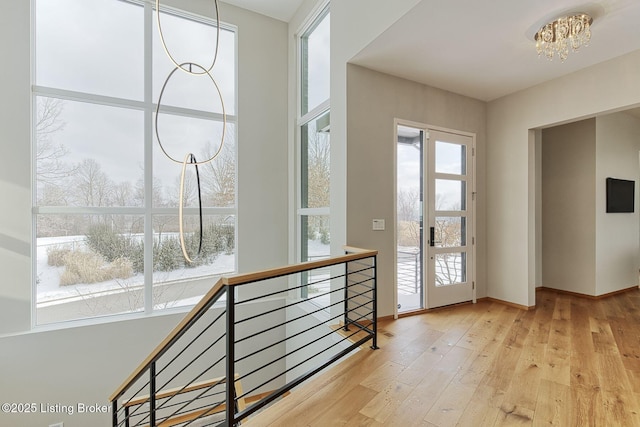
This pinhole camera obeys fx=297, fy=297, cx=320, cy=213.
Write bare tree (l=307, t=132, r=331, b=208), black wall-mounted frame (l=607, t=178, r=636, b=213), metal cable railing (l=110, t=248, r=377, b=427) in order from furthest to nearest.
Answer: black wall-mounted frame (l=607, t=178, r=636, b=213) < bare tree (l=307, t=132, r=331, b=208) < metal cable railing (l=110, t=248, r=377, b=427)

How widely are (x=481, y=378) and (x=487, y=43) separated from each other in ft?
9.57

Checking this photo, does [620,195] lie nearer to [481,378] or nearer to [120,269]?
[481,378]

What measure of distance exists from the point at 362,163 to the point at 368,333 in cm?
179

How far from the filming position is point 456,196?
161 inches

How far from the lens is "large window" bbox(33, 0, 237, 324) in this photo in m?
3.72

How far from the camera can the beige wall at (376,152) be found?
10.8ft

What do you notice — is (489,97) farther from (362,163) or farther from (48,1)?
(48,1)

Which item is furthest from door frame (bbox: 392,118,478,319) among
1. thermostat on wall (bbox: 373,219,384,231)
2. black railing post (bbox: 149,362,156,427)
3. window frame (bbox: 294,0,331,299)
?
black railing post (bbox: 149,362,156,427)

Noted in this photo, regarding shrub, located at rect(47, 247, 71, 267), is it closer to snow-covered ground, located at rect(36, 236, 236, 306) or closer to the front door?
snow-covered ground, located at rect(36, 236, 236, 306)

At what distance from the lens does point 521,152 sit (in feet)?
12.8

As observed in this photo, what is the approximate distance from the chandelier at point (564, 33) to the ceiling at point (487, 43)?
2.1 inches

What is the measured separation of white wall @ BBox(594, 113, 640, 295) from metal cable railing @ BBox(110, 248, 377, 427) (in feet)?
12.4

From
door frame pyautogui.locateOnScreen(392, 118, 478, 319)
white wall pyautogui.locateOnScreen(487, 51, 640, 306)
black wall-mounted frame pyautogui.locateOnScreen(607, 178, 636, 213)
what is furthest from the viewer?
black wall-mounted frame pyautogui.locateOnScreen(607, 178, 636, 213)

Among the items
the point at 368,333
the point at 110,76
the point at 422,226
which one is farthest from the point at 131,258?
the point at 422,226
